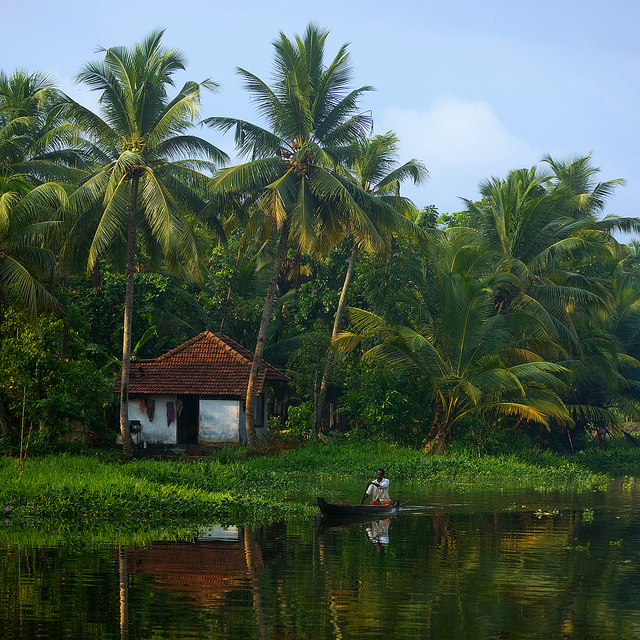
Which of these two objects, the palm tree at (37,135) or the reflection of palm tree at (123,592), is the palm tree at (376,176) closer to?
the palm tree at (37,135)

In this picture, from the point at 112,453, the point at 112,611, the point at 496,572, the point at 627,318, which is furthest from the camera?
the point at 627,318

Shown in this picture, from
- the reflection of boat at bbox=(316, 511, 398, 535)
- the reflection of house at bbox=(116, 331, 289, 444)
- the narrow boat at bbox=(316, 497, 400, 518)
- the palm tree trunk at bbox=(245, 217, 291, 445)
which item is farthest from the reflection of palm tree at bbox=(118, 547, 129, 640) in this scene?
the reflection of house at bbox=(116, 331, 289, 444)

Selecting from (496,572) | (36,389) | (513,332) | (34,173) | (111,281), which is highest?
(34,173)

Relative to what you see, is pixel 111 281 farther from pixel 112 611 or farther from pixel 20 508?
pixel 112 611

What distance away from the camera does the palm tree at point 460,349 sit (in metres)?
27.3

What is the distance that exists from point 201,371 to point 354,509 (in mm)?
13761

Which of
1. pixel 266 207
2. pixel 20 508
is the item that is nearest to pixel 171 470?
pixel 20 508

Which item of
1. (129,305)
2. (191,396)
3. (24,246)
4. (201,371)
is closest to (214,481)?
(129,305)

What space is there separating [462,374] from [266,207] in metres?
8.31

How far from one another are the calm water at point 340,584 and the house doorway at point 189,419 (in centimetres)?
1417

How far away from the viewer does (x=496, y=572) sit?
11.4 m

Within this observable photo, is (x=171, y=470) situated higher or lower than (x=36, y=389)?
lower

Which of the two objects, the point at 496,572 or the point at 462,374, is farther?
the point at 462,374

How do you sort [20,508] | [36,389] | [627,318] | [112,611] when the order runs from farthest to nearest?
[627,318] → [36,389] → [20,508] → [112,611]
